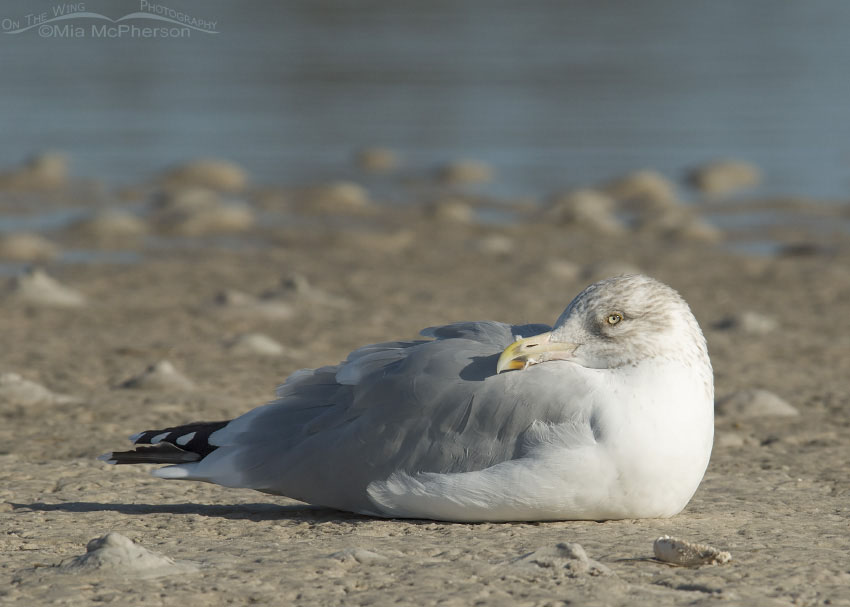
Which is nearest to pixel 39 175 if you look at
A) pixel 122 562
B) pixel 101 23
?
pixel 122 562

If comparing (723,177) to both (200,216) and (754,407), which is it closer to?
(200,216)

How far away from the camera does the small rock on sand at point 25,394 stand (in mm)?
6695

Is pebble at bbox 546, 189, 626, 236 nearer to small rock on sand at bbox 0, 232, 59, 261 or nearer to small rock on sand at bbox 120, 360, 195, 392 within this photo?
small rock on sand at bbox 0, 232, 59, 261

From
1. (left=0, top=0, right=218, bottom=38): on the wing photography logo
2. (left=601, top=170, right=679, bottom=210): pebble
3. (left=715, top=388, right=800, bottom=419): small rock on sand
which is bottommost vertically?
(left=715, top=388, right=800, bottom=419): small rock on sand

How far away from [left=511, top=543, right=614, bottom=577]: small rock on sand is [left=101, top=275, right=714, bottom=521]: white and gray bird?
39 cm

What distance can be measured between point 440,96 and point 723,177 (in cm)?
823

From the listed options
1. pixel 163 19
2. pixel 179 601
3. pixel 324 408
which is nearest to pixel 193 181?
pixel 324 408

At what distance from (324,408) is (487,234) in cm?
831

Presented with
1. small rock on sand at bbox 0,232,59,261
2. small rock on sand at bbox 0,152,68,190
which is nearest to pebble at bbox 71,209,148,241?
small rock on sand at bbox 0,232,59,261

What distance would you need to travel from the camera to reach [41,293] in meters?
9.65

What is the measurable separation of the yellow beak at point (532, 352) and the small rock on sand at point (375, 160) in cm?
1246

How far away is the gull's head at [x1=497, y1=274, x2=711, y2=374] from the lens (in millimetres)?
4480

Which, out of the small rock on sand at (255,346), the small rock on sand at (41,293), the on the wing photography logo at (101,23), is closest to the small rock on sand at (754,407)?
the small rock on sand at (255,346)

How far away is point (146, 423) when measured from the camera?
6.39 m
